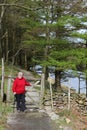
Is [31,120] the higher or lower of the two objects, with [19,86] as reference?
lower

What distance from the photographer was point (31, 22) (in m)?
24.1

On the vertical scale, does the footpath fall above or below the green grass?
below

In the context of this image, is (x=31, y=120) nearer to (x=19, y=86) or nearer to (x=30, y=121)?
(x=30, y=121)

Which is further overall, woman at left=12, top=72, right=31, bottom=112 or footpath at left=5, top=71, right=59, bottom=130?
woman at left=12, top=72, right=31, bottom=112

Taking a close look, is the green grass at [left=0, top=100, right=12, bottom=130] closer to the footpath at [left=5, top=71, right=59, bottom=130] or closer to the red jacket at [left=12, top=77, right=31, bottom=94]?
the footpath at [left=5, top=71, right=59, bottom=130]

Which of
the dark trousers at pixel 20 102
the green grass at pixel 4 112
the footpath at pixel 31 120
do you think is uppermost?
the dark trousers at pixel 20 102

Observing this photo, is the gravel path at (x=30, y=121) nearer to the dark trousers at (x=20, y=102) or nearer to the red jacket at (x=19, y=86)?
the dark trousers at (x=20, y=102)

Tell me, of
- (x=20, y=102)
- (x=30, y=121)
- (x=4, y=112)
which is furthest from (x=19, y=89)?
(x=30, y=121)

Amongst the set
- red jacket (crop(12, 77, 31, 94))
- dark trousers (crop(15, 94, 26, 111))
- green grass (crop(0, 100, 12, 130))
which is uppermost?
red jacket (crop(12, 77, 31, 94))

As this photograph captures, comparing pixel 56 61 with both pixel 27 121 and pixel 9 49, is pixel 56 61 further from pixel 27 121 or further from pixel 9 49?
pixel 9 49

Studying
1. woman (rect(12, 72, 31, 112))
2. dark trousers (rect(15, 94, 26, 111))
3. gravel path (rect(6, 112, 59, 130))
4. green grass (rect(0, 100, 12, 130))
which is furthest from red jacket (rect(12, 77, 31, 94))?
gravel path (rect(6, 112, 59, 130))

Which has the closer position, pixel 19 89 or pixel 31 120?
pixel 31 120

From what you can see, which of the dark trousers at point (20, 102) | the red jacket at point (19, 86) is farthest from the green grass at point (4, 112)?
the red jacket at point (19, 86)

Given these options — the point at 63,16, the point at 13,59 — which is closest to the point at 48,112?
the point at 63,16
